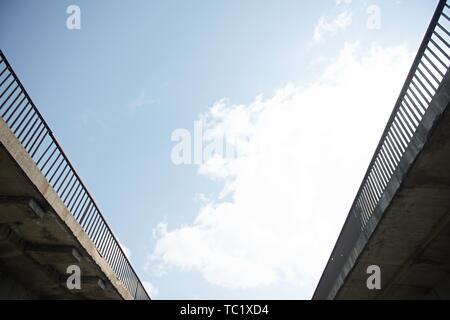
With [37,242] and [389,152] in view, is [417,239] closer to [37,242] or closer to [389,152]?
[389,152]

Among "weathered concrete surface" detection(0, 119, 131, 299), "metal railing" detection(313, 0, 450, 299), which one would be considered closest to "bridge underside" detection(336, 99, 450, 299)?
"metal railing" detection(313, 0, 450, 299)

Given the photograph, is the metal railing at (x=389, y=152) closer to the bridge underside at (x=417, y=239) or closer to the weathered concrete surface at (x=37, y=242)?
the bridge underside at (x=417, y=239)

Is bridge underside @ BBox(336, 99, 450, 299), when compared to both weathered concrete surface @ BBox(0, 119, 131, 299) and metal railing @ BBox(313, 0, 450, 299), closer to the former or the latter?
metal railing @ BBox(313, 0, 450, 299)

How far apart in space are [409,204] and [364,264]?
2.65 metres

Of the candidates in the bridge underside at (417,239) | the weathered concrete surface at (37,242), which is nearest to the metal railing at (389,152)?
the bridge underside at (417,239)

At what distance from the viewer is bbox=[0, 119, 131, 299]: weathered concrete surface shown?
6.23m

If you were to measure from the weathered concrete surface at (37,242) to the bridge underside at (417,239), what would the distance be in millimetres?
7579

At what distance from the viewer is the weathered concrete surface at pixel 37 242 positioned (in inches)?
245

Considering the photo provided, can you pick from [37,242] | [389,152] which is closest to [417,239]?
[389,152]

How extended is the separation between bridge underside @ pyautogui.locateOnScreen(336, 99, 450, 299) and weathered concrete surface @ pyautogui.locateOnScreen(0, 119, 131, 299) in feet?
24.9

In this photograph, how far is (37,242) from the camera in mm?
8234

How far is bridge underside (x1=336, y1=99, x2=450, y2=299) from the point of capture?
601cm

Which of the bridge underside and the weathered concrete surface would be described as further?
the weathered concrete surface
